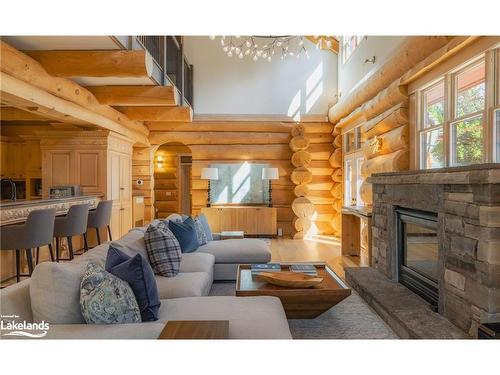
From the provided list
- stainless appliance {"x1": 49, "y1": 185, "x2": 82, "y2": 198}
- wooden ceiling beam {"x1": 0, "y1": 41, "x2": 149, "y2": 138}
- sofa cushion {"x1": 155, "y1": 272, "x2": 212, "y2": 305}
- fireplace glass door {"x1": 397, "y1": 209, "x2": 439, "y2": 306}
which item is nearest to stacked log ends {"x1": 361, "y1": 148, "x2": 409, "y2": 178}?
fireplace glass door {"x1": 397, "y1": 209, "x2": 439, "y2": 306}

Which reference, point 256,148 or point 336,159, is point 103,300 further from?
point 336,159

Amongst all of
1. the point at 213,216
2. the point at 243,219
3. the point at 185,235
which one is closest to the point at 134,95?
the point at 185,235

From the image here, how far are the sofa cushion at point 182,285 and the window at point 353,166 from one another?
15.0 feet

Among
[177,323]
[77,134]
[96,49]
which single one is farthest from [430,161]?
[77,134]

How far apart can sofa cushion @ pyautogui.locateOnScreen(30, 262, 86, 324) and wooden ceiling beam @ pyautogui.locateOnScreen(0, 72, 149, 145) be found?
2.48 meters

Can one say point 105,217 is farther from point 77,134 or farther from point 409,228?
point 409,228

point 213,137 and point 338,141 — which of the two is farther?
A: point 213,137

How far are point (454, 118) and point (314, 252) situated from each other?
3.54 metres

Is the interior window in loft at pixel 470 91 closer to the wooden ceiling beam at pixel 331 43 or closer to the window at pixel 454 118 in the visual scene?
the window at pixel 454 118

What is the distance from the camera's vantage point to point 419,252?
3.79 metres

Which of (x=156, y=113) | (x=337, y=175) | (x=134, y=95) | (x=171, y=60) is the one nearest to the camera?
(x=134, y=95)

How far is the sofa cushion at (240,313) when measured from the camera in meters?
2.17

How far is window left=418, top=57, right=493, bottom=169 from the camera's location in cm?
360

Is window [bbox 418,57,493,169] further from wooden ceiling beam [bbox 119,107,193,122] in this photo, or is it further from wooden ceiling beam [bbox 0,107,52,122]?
wooden ceiling beam [bbox 0,107,52,122]
